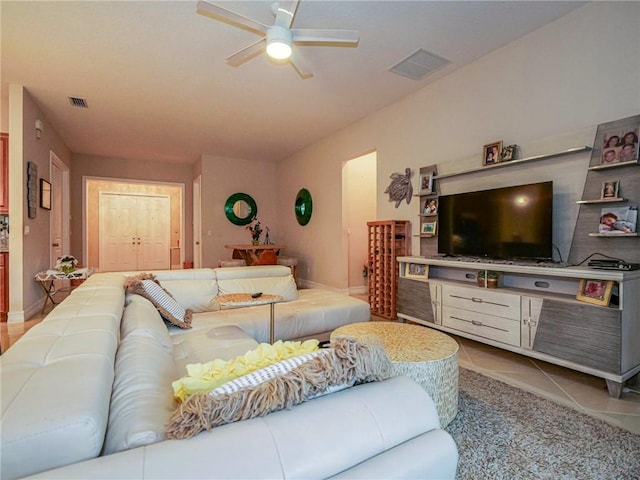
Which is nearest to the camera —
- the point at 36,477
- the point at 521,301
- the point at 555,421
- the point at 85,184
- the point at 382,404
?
the point at 36,477

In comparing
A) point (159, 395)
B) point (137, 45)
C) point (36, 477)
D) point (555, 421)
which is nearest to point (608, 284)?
point (555, 421)

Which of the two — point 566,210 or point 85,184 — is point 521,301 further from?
point 85,184

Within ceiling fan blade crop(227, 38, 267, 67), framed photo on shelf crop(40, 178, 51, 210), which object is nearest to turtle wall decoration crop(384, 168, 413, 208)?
ceiling fan blade crop(227, 38, 267, 67)

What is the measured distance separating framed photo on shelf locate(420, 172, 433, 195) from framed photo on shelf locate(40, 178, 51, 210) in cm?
501

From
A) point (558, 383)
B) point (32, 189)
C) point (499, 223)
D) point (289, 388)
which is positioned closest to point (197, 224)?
point (32, 189)

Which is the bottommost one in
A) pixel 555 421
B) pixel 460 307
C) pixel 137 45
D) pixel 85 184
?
pixel 555 421

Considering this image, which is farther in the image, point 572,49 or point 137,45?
point 137,45

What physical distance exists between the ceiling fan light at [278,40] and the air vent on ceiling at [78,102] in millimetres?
3074

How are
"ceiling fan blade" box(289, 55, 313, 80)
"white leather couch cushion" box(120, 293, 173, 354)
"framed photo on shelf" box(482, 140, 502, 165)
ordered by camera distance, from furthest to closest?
"framed photo on shelf" box(482, 140, 502, 165) → "ceiling fan blade" box(289, 55, 313, 80) → "white leather couch cushion" box(120, 293, 173, 354)

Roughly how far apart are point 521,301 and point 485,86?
82.7 inches

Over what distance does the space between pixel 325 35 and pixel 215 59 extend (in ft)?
4.47

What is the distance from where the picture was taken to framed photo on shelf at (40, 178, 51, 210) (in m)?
4.42

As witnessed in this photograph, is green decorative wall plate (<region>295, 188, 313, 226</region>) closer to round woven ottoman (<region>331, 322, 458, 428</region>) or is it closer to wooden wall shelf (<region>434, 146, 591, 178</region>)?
wooden wall shelf (<region>434, 146, 591, 178</region>)

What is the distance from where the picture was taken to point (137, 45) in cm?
291
